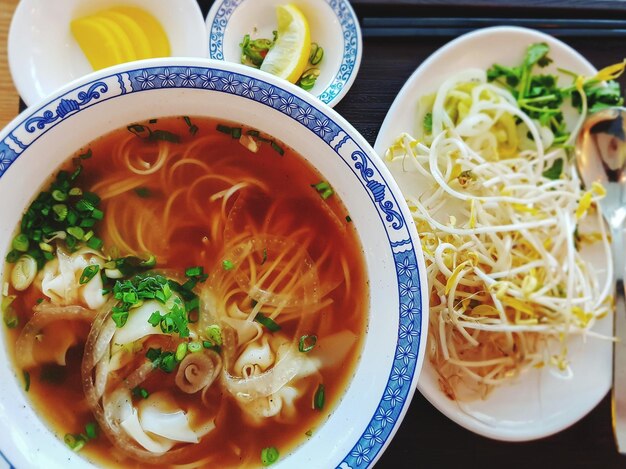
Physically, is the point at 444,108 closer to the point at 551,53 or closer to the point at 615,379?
the point at 551,53

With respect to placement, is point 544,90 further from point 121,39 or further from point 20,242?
point 20,242

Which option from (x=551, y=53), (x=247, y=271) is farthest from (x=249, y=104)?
(x=551, y=53)

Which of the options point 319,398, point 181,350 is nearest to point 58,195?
point 181,350

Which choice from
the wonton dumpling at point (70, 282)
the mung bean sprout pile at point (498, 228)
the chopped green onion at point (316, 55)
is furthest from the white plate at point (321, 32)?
the wonton dumpling at point (70, 282)

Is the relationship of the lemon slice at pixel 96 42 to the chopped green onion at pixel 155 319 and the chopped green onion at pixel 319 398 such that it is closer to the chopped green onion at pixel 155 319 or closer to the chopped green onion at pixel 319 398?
the chopped green onion at pixel 155 319

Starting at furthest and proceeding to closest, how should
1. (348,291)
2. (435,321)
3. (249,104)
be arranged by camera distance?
(435,321)
(348,291)
(249,104)

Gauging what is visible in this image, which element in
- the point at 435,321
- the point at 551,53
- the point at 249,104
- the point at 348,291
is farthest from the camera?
the point at 551,53
